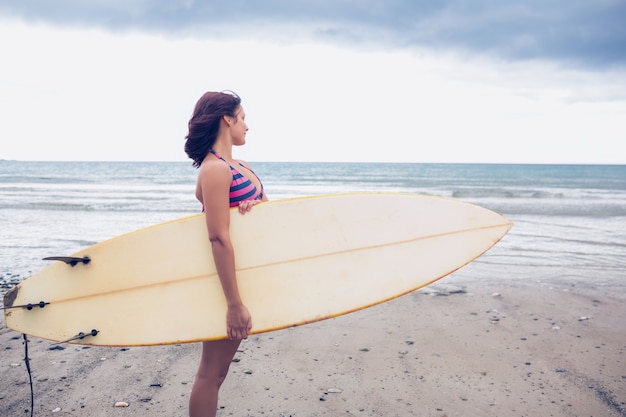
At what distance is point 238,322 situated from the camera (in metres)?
1.74

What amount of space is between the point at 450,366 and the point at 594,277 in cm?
295

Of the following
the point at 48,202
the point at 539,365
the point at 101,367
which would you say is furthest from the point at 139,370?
the point at 48,202

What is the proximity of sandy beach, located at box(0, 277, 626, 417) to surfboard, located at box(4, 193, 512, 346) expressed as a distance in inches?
22.4

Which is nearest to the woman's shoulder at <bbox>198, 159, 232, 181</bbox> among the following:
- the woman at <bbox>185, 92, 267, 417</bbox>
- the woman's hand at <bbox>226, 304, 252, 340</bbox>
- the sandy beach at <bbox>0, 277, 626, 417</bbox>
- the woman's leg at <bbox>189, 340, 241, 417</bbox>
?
the woman at <bbox>185, 92, 267, 417</bbox>

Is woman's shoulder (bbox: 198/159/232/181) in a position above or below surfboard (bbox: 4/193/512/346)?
above


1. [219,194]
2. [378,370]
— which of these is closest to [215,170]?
[219,194]

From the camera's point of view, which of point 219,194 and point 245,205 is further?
point 245,205

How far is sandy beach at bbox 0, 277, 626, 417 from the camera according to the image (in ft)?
8.13

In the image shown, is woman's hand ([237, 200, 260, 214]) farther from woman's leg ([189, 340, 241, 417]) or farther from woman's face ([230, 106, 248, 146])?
woman's leg ([189, 340, 241, 417])

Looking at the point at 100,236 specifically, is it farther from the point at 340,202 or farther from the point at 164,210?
the point at 340,202

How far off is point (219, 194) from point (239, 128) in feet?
1.04

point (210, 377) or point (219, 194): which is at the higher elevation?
point (219, 194)

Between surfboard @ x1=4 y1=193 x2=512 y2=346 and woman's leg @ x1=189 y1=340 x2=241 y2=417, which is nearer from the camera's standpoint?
woman's leg @ x1=189 y1=340 x2=241 y2=417

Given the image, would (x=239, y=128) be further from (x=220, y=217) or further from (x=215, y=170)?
(x=220, y=217)
